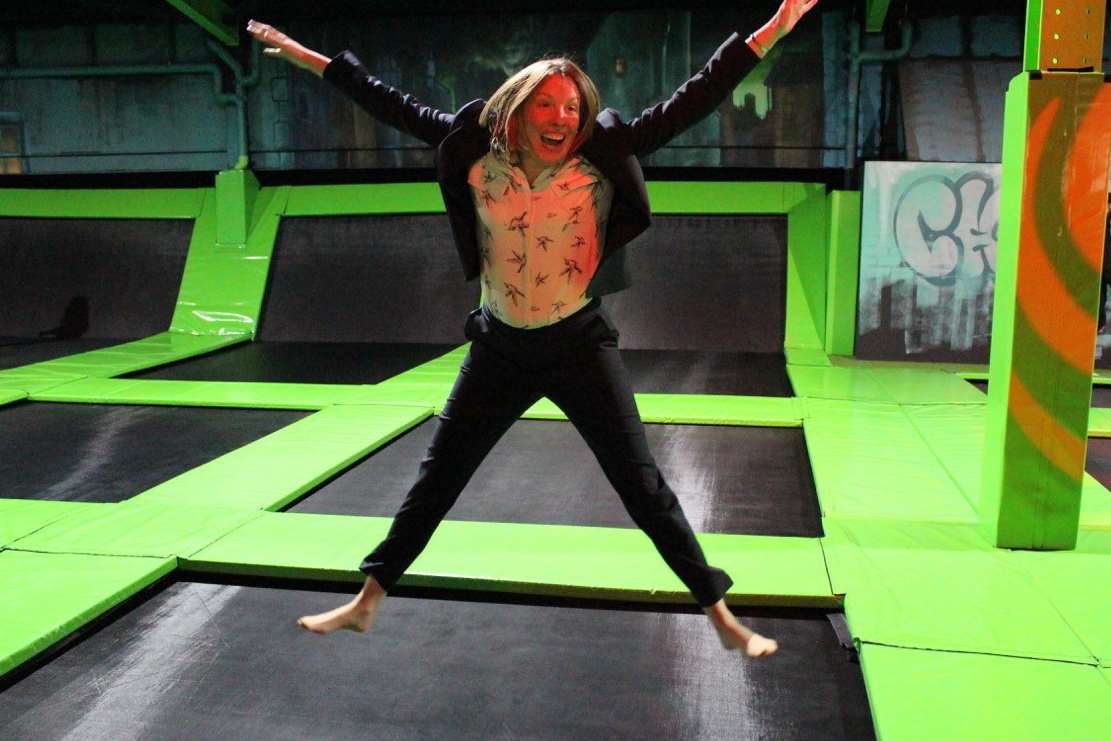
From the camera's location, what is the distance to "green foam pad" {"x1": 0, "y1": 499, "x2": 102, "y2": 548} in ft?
10.0

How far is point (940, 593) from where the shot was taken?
2523 mm

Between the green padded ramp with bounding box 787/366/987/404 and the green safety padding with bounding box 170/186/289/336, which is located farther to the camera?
the green safety padding with bounding box 170/186/289/336

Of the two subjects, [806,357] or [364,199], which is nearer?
[806,357]

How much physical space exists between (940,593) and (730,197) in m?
5.44

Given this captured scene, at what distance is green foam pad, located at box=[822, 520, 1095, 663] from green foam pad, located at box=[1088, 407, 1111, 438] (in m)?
1.80

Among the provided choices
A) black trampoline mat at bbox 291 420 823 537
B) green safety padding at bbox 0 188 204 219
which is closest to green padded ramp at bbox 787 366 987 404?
black trampoline mat at bbox 291 420 823 537

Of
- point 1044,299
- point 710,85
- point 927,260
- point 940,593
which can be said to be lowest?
point 940,593

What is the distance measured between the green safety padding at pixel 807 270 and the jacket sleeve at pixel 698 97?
5.18 metres

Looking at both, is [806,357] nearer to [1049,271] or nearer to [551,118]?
[1049,271]

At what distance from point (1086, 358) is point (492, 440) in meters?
1.84

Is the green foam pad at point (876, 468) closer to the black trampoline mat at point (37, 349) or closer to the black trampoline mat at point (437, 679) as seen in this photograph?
the black trampoline mat at point (437, 679)

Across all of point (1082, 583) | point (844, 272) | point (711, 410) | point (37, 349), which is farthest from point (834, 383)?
point (37, 349)

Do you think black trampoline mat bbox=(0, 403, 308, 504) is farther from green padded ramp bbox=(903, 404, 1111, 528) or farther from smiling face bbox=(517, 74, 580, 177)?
green padded ramp bbox=(903, 404, 1111, 528)

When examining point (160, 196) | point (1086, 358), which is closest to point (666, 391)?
point (1086, 358)
